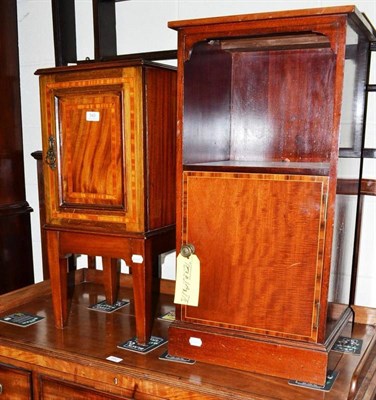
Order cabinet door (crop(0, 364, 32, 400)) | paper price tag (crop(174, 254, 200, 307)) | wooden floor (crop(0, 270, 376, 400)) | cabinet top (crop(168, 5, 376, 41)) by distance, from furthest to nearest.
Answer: cabinet door (crop(0, 364, 32, 400)) → paper price tag (crop(174, 254, 200, 307)) → wooden floor (crop(0, 270, 376, 400)) → cabinet top (crop(168, 5, 376, 41))

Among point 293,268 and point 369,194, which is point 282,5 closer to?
point 369,194

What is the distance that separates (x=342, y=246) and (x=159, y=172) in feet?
1.81

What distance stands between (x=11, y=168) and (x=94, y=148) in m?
0.95

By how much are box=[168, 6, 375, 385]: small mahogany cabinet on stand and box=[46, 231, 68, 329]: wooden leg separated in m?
0.41

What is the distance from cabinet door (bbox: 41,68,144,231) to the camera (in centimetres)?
134

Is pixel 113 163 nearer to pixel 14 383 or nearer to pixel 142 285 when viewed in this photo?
pixel 142 285

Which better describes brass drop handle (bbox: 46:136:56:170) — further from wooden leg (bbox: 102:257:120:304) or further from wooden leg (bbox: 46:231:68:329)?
wooden leg (bbox: 102:257:120:304)

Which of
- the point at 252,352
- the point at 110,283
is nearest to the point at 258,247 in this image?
the point at 252,352

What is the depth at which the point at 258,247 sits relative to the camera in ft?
4.05

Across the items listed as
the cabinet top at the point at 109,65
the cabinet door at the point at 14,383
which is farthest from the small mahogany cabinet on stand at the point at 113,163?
the cabinet door at the point at 14,383

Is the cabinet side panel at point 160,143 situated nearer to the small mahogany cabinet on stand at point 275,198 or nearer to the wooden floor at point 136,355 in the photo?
the small mahogany cabinet on stand at point 275,198

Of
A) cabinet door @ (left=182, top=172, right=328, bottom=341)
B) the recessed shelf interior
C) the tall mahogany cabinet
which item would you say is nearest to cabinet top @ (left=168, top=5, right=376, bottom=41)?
the recessed shelf interior

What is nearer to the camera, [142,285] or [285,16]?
[285,16]

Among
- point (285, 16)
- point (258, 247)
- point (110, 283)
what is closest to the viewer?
point (285, 16)
